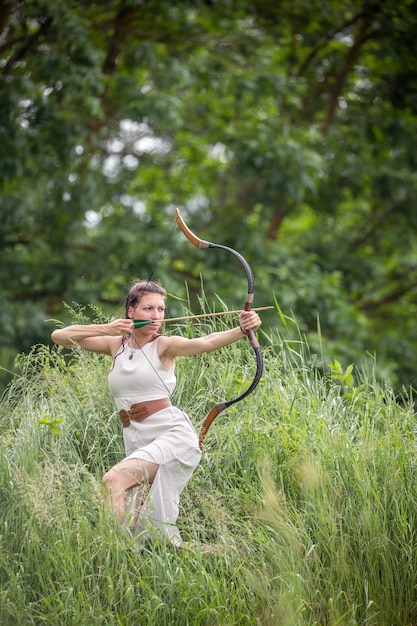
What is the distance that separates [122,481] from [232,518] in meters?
0.53

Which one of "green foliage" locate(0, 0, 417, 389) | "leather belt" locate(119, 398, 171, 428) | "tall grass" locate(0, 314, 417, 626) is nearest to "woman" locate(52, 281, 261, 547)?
"leather belt" locate(119, 398, 171, 428)

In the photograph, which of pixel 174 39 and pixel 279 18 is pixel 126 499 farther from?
pixel 279 18

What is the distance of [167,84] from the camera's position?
9.84m

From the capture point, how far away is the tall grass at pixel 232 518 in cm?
375

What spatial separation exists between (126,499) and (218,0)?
7494mm

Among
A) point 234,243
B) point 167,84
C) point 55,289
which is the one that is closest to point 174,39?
point 167,84

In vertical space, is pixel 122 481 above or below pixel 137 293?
below

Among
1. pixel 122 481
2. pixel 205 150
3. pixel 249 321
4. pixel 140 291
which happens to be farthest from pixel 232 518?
pixel 205 150

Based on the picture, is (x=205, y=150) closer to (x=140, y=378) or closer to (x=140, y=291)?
(x=140, y=291)

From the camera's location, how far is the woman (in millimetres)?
3953

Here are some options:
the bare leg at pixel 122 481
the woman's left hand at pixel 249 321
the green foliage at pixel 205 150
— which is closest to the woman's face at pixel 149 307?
the woman's left hand at pixel 249 321

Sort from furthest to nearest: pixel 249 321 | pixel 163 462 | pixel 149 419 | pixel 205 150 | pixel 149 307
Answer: pixel 205 150 → pixel 149 307 → pixel 149 419 → pixel 163 462 → pixel 249 321

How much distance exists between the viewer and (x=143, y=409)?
4.11 meters

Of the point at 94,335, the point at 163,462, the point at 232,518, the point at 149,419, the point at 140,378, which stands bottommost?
the point at 232,518
